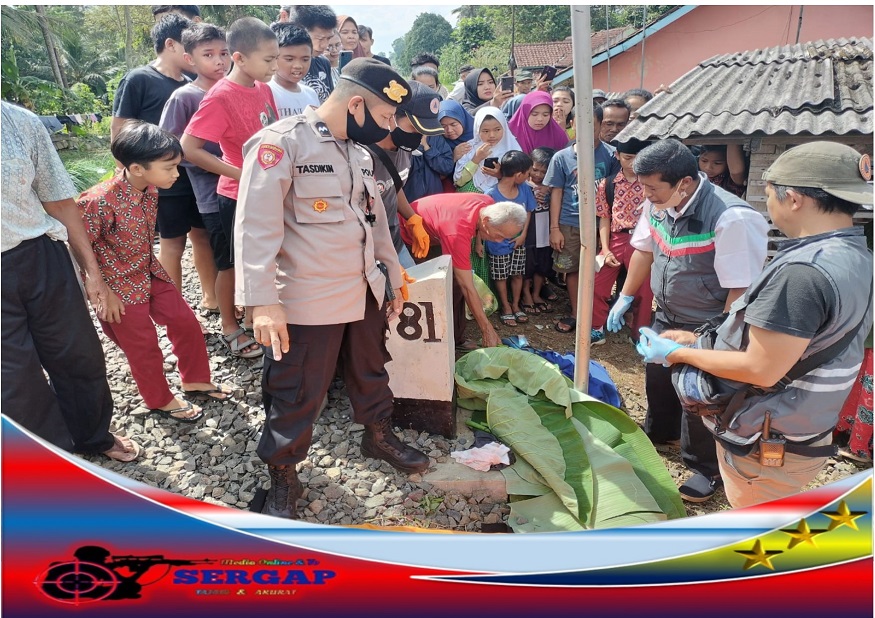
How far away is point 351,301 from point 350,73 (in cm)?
94

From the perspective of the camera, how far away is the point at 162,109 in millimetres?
3789

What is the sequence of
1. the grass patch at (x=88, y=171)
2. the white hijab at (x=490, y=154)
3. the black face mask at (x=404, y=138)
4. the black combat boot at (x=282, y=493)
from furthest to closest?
the grass patch at (x=88, y=171) → the white hijab at (x=490, y=154) → the black face mask at (x=404, y=138) → the black combat boot at (x=282, y=493)

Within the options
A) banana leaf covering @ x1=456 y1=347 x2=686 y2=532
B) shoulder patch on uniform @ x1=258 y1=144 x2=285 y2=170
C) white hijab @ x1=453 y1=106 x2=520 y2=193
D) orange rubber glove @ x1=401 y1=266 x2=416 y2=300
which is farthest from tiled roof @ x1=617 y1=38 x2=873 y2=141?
shoulder patch on uniform @ x1=258 y1=144 x2=285 y2=170

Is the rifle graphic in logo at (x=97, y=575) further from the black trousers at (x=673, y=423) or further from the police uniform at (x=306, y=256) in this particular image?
the black trousers at (x=673, y=423)

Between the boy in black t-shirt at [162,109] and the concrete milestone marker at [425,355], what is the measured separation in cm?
159

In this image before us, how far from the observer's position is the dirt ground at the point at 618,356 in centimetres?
345

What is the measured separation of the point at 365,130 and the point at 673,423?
255cm

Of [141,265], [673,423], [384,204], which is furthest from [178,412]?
[673,423]

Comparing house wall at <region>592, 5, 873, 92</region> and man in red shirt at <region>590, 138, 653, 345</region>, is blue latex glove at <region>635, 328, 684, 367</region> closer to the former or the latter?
man in red shirt at <region>590, 138, 653, 345</region>

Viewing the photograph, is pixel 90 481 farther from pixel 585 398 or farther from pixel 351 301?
pixel 585 398

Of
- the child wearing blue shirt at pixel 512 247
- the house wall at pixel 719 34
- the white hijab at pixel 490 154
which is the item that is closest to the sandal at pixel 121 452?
the child wearing blue shirt at pixel 512 247

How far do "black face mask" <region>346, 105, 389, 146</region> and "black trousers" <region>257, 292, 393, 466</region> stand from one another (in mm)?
681

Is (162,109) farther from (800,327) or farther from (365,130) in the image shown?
(800,327)

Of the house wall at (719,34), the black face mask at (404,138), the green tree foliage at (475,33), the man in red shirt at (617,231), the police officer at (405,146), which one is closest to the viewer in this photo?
the police officer at (405,146)
